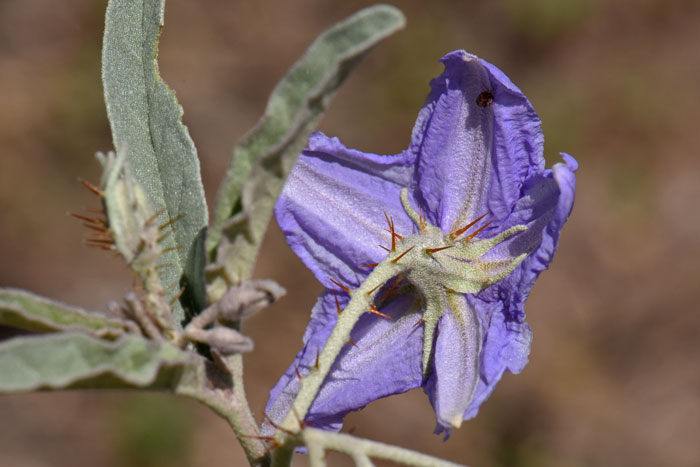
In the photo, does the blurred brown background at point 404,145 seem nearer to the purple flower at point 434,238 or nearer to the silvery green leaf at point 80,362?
the purple flower at point 434,238

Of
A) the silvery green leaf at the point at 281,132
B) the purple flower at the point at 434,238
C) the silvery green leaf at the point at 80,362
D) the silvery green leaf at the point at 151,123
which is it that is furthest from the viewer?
the purple flower at the point at 434,238

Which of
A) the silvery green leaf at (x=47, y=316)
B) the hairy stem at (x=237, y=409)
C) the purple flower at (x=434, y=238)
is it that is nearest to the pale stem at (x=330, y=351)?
the hairy stem at (x=237, y=409)

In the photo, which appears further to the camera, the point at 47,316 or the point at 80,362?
the point at 47,316

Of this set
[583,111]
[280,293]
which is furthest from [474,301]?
[583,111]

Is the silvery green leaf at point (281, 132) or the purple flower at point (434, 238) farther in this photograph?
the purple flower at point (434, 238)

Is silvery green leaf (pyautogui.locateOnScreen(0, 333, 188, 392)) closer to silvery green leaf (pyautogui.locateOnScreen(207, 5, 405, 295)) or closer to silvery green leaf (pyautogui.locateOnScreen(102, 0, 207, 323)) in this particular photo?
silvery green leaf (pyautogui.locateOnScreen(207, 5, 405, 295))

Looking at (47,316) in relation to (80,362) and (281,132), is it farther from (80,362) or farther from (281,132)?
(281,132)

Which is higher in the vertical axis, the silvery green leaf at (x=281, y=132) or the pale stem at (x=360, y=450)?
the silvery green leaf at (x=281, y=132)

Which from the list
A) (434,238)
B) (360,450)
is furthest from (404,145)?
(360,450)
